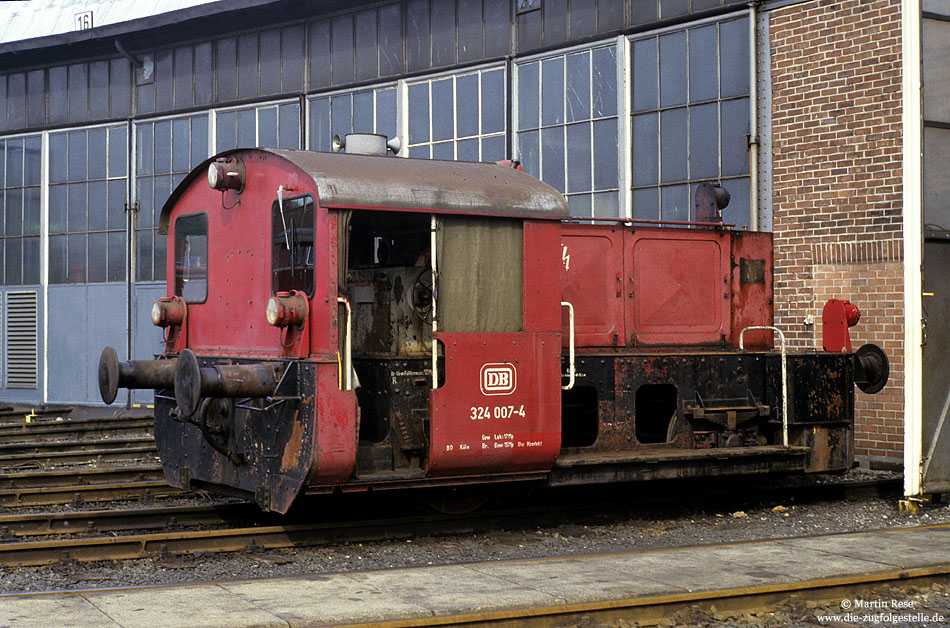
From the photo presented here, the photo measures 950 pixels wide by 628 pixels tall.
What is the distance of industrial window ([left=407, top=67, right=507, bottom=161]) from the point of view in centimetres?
1703

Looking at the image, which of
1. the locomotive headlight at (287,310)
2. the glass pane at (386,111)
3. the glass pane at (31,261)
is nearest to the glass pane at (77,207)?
the glass pane at (31,261)

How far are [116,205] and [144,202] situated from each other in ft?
2.50

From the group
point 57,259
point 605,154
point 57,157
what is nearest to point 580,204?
point 605,154

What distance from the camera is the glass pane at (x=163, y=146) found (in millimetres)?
20797

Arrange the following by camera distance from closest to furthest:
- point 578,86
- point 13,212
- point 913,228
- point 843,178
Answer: point 913,228 < point 843,178 < point 578,86 < point 13,212

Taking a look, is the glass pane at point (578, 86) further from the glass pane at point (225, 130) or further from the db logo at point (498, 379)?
the db logo at point (498, 379)

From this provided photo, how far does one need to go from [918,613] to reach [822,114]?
7657mm

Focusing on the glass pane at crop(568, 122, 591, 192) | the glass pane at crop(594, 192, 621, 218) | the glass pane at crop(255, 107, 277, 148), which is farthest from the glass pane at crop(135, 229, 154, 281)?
the glass pane at crop(594, 192, 621, 218)

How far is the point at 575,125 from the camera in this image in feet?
52.2

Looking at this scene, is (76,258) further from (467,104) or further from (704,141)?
(704,141)

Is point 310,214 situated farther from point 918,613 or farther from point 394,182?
point 918,613

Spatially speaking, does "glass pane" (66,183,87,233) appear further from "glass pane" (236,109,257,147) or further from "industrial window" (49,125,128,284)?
"glass pane" (236,109,257,147)

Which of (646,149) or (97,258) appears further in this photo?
(97,258)

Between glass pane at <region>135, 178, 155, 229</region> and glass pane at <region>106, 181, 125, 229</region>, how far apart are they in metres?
0.39
